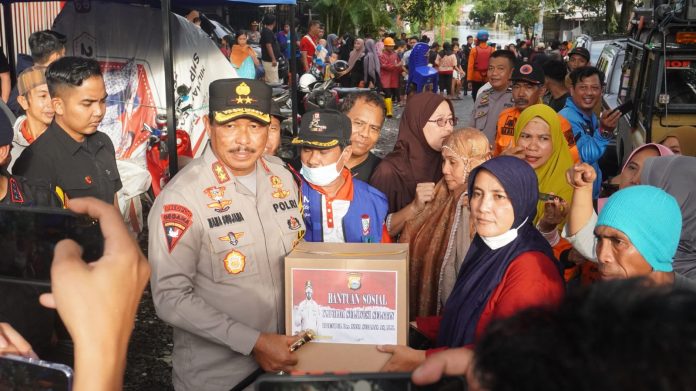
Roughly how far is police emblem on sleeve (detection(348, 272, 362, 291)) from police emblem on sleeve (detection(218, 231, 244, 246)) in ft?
1.47

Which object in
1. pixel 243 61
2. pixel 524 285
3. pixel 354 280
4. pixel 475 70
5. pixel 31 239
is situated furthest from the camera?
pixel 475 70

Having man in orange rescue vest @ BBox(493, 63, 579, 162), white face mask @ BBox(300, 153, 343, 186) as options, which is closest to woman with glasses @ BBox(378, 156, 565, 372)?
white face mask @ BBox(300, 153, 343, 186)

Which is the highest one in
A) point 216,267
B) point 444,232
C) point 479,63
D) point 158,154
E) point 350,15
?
point 350,15

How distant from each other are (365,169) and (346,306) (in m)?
1.85

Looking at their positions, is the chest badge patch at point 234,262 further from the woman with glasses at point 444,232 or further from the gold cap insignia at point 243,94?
the woman with glasses at point 444,232

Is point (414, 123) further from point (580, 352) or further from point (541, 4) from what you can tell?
point (541, 4)

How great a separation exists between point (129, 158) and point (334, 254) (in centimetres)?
545

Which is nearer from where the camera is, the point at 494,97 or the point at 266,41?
the point at 494,97

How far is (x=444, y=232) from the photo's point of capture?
363 centimetres

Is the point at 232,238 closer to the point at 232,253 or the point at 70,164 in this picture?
the point at 232,253

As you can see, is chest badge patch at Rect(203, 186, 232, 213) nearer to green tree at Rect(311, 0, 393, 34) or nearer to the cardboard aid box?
the cardboard aid box

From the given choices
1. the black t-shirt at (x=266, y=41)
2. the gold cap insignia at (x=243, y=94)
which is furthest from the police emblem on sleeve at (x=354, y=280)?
the black t-shirt at (x=266, y=41)

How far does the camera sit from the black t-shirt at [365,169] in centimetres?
434

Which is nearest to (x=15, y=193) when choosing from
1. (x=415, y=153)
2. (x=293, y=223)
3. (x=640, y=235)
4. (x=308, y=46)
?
(x=293, y=223)
